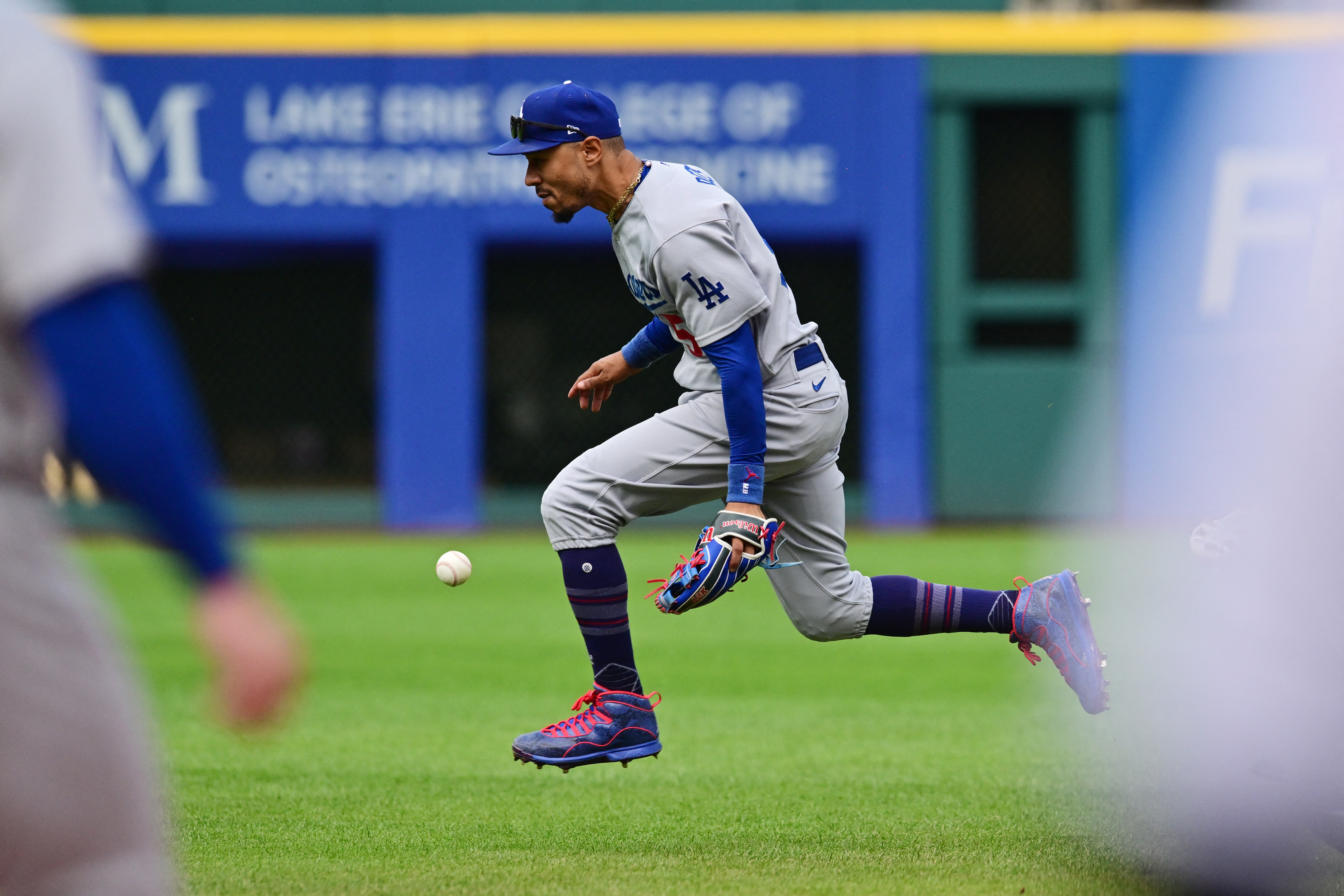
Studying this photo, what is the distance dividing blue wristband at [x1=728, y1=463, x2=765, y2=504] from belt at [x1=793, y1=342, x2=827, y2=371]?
17.6 inches

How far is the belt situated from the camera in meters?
4.85

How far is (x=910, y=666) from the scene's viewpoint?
8344 millimetres

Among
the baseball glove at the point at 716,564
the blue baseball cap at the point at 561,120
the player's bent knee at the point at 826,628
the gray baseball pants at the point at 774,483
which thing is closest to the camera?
the baseball glove at the point at 716,564

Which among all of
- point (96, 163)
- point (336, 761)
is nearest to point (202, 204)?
point (336, 761)

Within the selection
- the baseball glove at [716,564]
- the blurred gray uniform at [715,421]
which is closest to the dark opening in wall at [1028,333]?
the blurred gray uniform at [715,421]

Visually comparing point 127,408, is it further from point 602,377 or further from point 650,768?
point 650,768

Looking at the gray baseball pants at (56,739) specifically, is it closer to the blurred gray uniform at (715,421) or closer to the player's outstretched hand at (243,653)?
the player's outstretched hand at (243,653)

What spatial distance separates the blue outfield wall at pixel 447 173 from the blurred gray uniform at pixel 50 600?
1410cm

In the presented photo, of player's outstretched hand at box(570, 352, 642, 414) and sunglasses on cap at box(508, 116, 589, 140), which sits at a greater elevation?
sunglasses on cap at box(508, 116, 589, 140)

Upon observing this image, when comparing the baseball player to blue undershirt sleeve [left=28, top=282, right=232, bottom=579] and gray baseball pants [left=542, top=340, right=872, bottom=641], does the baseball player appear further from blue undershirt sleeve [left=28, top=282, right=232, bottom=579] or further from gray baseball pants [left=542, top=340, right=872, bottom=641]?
blue undershirt sleeve [left=28, top=282, right=232, bottom=579]

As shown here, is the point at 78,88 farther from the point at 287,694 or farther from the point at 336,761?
the point at 336,761

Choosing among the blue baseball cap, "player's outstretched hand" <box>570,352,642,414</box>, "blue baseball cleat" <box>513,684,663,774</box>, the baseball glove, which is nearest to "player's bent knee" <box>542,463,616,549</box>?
the baseball glove

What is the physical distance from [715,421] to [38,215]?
10.4 ft

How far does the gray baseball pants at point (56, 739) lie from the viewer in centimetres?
179
